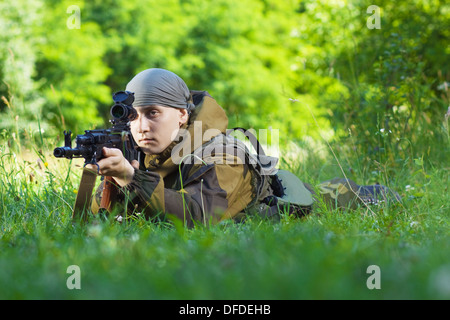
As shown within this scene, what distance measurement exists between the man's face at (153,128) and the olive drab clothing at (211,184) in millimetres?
61

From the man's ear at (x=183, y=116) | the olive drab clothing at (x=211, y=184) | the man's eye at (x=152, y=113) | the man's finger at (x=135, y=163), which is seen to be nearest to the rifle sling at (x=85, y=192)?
the olive drab clothing at (x=211, y=184)

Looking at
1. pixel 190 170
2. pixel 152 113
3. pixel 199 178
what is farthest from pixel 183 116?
pixel 199 178

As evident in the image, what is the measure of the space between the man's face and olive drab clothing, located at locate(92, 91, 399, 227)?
0.20ft

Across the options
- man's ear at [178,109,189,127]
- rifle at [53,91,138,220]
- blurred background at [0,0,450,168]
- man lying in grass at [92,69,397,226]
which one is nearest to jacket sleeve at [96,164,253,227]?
man lying in grass at [92,69,397,226]

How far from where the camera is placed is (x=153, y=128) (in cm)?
370

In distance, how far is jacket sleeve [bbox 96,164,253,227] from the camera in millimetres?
3299

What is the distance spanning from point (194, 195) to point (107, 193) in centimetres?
49

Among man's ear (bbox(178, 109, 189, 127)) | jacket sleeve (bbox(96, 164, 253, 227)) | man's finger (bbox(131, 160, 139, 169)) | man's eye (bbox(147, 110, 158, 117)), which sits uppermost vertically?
man's ear (bbox(178, 109, 189, 127))

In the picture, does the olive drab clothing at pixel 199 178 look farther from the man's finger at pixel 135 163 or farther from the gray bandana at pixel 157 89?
the gray bandana at pixel 157 89

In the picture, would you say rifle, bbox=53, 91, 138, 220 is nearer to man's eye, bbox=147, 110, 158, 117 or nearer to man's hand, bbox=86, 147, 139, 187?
man's hand, bbox=86, 147, 139, 187

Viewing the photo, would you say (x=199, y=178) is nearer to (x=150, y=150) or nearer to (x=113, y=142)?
(x=150, y=150)

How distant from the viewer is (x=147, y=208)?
3.42m
